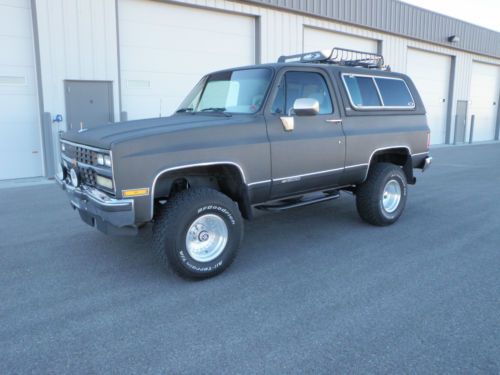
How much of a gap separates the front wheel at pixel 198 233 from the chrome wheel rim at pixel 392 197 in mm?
2651

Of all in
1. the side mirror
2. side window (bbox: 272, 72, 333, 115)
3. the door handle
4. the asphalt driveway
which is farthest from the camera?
the door handle

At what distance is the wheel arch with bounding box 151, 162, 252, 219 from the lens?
12.6 feet

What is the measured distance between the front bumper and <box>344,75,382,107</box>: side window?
3.13m

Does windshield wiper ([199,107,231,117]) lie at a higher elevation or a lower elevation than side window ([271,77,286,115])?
lower

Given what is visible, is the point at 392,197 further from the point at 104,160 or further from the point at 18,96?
the point at 18,96

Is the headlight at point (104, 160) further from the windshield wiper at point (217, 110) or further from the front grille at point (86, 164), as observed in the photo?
the windshield wiper at point (217, 110)

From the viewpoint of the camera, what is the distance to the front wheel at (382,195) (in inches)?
217

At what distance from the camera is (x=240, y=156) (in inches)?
159

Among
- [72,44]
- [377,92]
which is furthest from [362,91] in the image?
[72,44]

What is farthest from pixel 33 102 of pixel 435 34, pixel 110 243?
pixel 435 34

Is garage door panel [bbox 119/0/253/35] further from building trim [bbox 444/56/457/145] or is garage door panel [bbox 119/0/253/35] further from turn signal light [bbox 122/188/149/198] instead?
building trim [bbox 444/56/457/145]

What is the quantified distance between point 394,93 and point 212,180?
3.07 metres

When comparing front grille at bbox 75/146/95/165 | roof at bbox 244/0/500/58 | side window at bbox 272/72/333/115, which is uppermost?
roof at bbox 244/0/500/58

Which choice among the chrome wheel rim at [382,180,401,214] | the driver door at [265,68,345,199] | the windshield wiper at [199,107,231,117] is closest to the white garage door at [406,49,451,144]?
the chrome wheel rim at [382,180,401,214]
